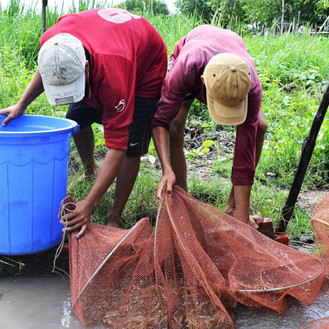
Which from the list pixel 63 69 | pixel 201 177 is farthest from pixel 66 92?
pixel 201 177

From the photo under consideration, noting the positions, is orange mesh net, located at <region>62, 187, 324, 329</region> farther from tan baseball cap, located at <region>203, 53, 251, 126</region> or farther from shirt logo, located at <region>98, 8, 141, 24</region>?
shirt logo, located at <region>98, 8, 141, 24</region>

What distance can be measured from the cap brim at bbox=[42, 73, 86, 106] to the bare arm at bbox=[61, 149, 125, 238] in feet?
1.32

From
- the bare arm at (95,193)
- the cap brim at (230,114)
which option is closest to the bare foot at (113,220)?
the bare arm at (95,193)

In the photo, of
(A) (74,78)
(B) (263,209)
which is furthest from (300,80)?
(A) (74,78)

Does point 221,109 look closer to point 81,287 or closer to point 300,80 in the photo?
point 81,287

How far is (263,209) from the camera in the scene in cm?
349

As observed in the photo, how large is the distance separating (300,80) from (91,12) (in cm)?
427

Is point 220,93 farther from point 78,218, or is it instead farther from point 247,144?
point 78,218

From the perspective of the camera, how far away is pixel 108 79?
2330 mm

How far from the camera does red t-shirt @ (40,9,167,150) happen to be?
235 cm

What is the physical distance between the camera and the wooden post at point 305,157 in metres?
2.82

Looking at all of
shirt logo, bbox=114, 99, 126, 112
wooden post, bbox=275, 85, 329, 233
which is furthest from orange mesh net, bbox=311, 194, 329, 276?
shirt logo, bbox=114, 99, 126, 112

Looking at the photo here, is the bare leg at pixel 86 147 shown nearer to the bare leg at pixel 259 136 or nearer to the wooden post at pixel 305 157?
the bare leg at pixel 259 136

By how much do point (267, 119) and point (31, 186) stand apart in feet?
11.3
